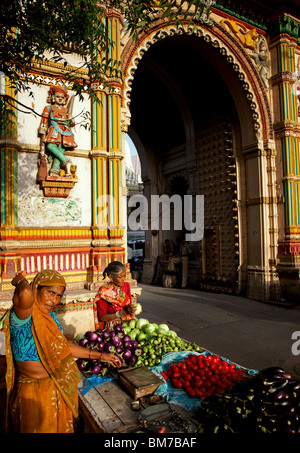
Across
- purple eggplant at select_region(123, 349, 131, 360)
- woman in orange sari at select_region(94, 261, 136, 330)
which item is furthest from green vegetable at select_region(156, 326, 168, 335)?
purple eggplant at select_region(123, 349, 131, 360)

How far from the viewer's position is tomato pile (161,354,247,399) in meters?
2.56

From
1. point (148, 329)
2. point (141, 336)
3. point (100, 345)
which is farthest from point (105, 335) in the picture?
point (148, 329)

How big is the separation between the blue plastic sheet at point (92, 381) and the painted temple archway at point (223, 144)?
5570 millimetres

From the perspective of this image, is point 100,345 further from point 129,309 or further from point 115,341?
point 129,309

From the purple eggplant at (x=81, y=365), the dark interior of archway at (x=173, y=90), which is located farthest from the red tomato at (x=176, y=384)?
the dark interior of archway at (x=173, y=90)

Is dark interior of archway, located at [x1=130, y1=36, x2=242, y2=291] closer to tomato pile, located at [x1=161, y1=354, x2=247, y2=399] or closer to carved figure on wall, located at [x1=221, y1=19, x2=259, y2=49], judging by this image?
carved figure on wall, located at [x1=221, y1=19, x2=259, y2=49]

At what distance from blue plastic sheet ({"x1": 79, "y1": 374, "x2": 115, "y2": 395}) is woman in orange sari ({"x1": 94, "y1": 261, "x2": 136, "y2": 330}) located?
69 cm

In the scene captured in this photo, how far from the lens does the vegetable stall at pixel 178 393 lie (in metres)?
1.94

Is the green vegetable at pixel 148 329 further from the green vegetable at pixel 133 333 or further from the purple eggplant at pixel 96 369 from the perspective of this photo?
the purple eggplant at pixel 96 369

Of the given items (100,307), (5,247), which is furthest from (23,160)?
(100,307)

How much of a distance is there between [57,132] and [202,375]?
4.06 metres

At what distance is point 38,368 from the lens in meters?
2.03

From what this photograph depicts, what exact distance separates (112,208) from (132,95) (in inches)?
322
